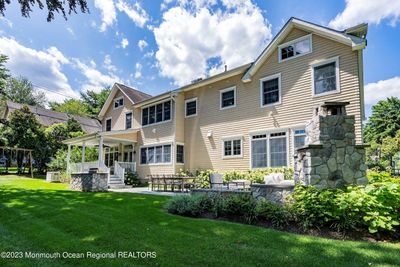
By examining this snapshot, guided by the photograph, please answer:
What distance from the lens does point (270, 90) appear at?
1248 centimetres

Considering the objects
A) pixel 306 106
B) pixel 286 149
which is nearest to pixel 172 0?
pixel 306 106

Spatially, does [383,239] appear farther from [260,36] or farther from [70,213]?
[260,36]

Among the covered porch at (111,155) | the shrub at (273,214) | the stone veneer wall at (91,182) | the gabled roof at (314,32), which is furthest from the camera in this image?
the covered porch at (111,155)

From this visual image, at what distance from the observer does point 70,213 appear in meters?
6.53

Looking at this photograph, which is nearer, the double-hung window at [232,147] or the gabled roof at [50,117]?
the double-hung window at [232,147]

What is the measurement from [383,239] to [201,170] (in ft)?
36.2

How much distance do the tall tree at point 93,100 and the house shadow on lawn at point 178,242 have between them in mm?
43108

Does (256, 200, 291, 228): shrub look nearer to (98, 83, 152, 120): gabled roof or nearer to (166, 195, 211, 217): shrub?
(166, 195, 211, 217): shrub

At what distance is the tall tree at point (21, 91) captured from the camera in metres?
46.2

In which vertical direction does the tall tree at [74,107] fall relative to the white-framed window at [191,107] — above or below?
above

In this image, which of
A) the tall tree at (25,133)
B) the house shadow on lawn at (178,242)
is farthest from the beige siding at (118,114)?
the house shadow on lawn at (178,242)

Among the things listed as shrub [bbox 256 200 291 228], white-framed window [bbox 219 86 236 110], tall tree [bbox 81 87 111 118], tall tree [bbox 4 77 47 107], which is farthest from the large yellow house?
tall tree [bbox 4 77 47 107]

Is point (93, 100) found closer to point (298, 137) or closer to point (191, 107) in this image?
point (191, 107)

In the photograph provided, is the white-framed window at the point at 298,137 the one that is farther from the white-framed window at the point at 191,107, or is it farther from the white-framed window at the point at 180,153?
the white-framed window at the point at 180,153
